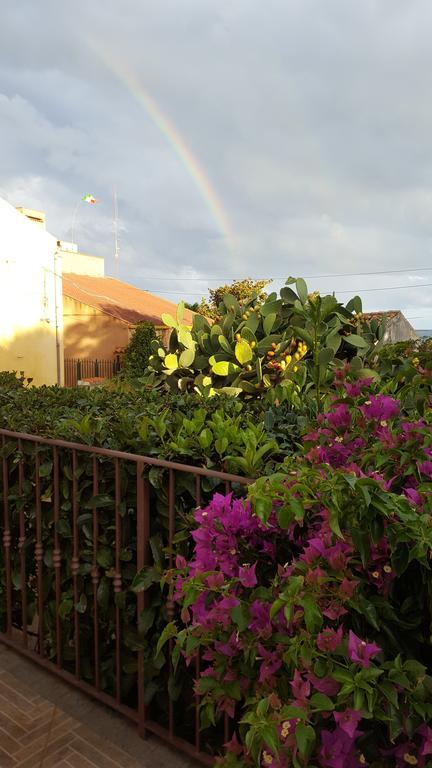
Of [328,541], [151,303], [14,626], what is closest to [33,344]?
[151,303]

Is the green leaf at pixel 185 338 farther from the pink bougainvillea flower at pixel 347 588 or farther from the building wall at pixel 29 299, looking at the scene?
the building wall at pixel 29 299

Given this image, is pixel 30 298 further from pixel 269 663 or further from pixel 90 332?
pixel 269 663

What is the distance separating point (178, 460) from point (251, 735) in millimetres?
1166

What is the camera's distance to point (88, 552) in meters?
2.42

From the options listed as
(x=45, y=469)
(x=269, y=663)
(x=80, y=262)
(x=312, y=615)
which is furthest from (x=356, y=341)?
(x=80, y=262)

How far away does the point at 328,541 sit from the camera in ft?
3.98

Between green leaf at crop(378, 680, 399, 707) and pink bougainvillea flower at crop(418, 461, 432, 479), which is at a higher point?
pink bougainvillea flower at crop(418, 461, 432, 479)

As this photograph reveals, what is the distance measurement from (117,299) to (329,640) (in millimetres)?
26491

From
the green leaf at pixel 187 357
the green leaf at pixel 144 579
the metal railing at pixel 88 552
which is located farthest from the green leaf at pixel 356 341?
the green leaf at pixel 144 579

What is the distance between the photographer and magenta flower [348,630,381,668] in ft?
3.54

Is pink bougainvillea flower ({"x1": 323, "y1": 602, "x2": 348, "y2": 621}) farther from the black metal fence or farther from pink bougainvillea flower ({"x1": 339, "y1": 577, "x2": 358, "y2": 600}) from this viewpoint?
the black metal fence

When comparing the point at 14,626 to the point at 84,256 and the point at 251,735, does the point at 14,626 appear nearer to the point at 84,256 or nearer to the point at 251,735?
the point at 251,735

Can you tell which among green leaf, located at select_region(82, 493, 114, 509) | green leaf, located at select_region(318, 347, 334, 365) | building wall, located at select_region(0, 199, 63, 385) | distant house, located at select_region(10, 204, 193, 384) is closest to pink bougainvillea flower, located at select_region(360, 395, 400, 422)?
green leaf, located at select_region(82, 493, 114, 509)

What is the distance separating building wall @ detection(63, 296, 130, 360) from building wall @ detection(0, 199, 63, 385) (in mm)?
5091
